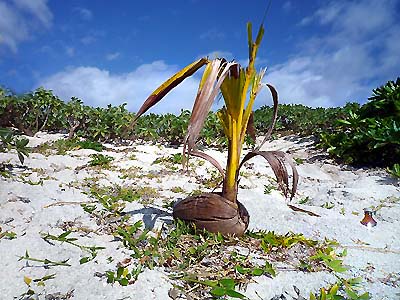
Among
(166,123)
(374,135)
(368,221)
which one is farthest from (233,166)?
(166,123)

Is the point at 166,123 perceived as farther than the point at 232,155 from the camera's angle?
Yes

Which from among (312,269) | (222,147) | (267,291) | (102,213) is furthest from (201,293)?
(222,147)

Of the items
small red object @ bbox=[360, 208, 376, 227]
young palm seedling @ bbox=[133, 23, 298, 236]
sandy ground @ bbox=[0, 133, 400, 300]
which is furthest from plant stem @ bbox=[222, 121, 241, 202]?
small red object @ bbox=[360, 208, 376, 227]

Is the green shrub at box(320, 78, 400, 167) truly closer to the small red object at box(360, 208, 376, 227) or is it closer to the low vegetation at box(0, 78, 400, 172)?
the low vegetation at box(0, 78, 400, 172)

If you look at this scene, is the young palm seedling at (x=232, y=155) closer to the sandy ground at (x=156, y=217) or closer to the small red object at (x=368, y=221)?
the sandy ground at (x=156, y=217)

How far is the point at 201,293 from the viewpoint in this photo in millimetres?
1681

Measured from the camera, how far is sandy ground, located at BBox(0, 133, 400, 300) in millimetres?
1745

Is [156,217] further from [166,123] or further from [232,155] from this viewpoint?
[166,123]

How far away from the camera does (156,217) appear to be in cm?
261

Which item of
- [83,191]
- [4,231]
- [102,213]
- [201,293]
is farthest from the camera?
[83,191]

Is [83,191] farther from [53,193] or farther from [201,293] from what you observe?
[201,293]

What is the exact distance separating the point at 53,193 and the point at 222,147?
345cm

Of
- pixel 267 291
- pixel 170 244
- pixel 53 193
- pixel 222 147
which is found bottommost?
pixel 267 291

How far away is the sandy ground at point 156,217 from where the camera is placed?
68.7 inches
